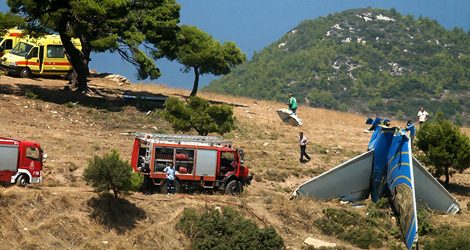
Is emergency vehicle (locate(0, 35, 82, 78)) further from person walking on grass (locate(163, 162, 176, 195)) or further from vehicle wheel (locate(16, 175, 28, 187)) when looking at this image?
person walking on grass (locate(163, 162, 176, 195))

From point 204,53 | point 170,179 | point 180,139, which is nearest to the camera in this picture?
point 170,179

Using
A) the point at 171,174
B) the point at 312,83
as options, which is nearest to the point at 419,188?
the point at 171,174

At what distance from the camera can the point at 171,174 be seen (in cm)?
1906

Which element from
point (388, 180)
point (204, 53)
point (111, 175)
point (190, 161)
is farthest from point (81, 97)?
point (388, 180)

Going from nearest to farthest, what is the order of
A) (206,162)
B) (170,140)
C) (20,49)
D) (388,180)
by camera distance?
(170,140)
(206,162)
(388,180)
(20,49)

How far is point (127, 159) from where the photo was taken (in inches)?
A: 958

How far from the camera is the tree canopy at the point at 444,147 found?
23.5 metres

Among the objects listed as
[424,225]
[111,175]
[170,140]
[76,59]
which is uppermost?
[76,59]

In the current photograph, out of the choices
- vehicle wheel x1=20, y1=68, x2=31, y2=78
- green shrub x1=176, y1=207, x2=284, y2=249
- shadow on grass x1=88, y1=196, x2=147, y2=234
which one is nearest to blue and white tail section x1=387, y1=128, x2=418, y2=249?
green shrub x1=176, y1=207, x2=284, y2=249

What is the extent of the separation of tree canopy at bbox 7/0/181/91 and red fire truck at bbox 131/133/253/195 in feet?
47.6

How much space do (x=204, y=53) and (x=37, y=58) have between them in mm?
13245

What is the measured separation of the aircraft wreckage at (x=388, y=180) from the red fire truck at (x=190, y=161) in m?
3.12

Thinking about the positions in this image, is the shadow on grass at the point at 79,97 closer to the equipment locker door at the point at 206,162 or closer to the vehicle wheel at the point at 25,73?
the vehicle wheel at the point at 25,73

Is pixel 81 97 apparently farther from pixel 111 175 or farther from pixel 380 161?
pixel 380 161
